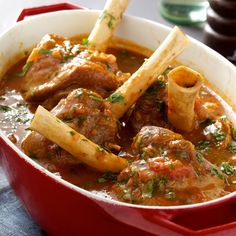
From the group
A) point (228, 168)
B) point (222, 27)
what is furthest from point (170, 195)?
point (222, 27)

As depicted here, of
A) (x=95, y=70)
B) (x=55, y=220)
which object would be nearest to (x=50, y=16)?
(x=95, y=70)

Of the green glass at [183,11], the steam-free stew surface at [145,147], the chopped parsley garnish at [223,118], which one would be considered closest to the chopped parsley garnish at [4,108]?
the steam-free stew surface at [145,147]

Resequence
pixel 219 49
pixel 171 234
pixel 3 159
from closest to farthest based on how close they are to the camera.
Result: 1. pixel 171 234
2. pixel 3 159
3. pixel 219 49

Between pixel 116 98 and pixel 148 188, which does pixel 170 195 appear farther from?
pixel 116 98

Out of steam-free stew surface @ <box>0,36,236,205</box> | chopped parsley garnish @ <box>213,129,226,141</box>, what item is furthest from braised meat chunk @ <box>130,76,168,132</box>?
chopped parsley garnish @ <box>213,129,226,141</box>

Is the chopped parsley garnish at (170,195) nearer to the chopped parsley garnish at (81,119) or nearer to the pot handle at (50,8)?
the chopped parsley garnish at (81,119)

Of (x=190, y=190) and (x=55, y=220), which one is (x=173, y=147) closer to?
(x=190, y=190)
